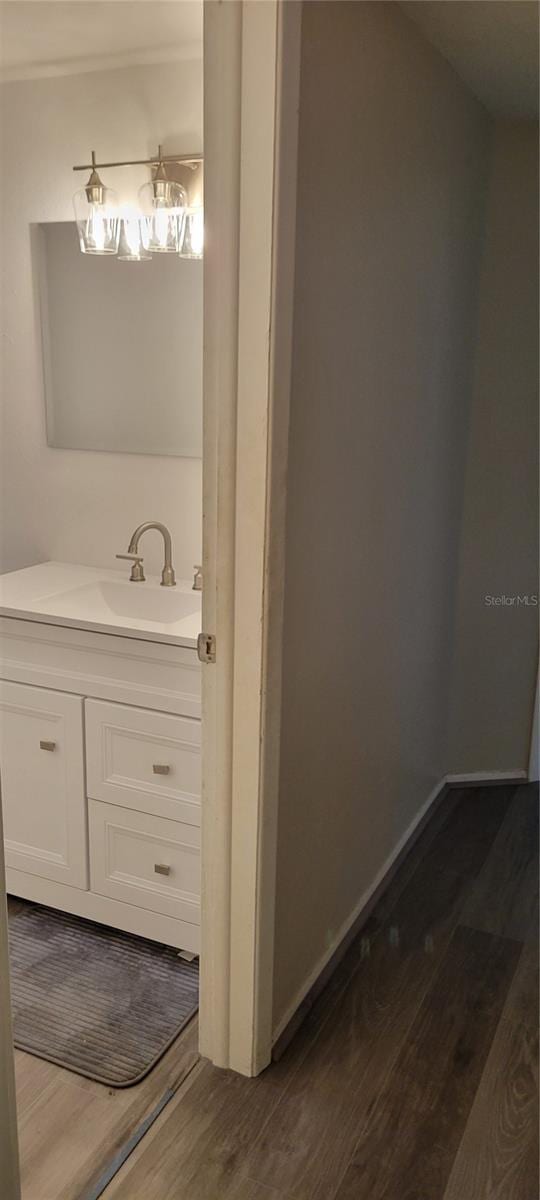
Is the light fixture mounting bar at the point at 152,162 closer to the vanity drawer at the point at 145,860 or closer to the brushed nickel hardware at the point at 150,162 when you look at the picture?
the brushed nickel hardware at the point at 150,162

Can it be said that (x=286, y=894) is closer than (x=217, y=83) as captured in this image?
No

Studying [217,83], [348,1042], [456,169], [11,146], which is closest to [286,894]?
[348,1042]

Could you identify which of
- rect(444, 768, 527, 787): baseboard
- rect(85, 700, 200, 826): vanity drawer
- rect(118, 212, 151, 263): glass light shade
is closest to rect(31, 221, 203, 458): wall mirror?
rect(118, 212, 151, 263): glass light shade

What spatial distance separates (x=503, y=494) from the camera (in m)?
2.77

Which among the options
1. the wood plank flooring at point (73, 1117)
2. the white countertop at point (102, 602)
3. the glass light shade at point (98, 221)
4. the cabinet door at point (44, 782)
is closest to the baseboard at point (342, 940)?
the wood plank flooring at point (73, 1117)

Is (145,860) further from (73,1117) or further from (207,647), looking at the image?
(207,647)

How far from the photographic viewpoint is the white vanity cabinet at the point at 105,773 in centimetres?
196

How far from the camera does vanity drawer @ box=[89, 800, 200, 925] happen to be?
2004 mm

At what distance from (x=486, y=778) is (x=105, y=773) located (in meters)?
1.51

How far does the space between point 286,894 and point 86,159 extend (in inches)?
73.2

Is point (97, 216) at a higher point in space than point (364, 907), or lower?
higher

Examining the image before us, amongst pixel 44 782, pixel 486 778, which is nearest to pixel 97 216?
pixel 44 782

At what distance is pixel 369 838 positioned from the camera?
2254 millimetres

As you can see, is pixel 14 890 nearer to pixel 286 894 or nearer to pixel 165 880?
pixel 165 880
